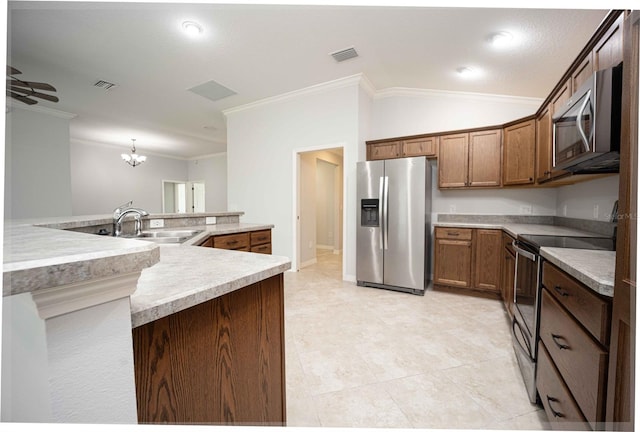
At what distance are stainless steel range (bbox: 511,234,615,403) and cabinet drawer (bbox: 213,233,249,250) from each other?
2.23 m

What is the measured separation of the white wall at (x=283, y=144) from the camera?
3.62 m

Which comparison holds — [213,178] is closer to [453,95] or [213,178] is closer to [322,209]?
[322,209]

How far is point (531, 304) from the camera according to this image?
157 cm

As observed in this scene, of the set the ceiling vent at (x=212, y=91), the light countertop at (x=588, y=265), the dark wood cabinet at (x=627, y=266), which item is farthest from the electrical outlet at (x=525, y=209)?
the ceiling vent at (x=212, y=91)

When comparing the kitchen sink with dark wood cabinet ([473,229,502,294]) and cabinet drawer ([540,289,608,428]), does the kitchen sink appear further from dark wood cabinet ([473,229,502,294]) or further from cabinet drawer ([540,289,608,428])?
dark wood cabinet ([473,229,502,294])

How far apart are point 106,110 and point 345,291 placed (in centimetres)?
492

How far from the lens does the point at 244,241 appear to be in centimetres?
260

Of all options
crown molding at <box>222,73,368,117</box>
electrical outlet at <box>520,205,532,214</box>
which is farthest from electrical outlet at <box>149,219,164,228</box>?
electrical outlet at <box>520,205,532,214</box>

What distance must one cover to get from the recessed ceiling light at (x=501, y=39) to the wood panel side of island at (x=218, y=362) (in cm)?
273

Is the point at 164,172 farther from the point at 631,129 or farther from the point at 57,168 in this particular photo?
the point at 631,129

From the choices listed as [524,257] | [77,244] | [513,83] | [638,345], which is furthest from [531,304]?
[513,83]

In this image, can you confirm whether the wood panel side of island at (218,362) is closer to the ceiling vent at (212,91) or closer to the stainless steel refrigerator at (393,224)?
the stainless steel refrigerator at (393,224)

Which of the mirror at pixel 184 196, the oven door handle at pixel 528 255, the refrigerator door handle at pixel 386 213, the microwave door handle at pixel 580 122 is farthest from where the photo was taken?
the mirror at pixel 184 196

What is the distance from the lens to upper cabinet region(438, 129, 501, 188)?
10.1ft
